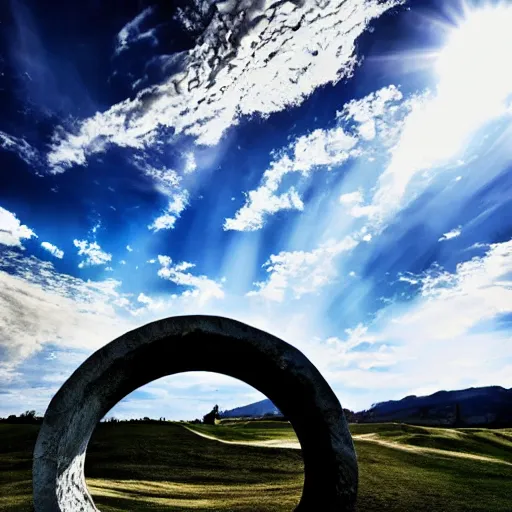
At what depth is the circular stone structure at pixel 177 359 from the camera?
163 inches

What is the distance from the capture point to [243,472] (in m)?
19.2

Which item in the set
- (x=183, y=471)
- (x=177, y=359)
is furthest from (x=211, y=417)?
(x=177, y=359)

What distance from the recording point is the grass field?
40.9 feet

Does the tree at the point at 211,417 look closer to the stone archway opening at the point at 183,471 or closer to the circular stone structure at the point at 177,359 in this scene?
the stone archway opening at the point at 183,471

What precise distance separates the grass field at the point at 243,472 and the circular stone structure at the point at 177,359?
7.26m

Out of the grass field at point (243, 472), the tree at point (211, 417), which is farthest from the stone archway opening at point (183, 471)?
the tree at point (211, 417)

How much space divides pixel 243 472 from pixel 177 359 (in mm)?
16144

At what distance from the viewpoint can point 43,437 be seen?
13.3ft

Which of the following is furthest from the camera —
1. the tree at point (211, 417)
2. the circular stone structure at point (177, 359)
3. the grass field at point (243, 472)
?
the tree at point (211, 417)

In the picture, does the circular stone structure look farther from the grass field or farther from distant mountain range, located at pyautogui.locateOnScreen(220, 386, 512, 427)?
distant mountain range, located at pyautogui.locateOnScreen(220, 386, 512, 427)

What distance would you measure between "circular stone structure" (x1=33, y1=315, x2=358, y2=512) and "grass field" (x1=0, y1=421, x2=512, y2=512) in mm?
7262

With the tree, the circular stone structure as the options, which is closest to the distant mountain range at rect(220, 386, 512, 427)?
the tree

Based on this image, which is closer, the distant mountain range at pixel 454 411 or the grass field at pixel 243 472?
the grass field at pixel 243 472

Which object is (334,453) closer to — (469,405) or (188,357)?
(188,357)
